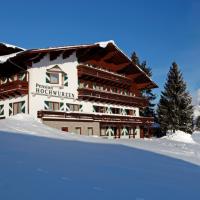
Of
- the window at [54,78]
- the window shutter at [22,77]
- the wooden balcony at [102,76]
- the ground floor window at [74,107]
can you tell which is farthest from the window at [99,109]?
the window shutter at [22,77]

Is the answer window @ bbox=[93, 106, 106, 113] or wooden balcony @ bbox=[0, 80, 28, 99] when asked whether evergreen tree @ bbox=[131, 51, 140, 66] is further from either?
wooden balcony @ bbox=[0, 80, 28, 99]

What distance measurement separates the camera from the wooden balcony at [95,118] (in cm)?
2791

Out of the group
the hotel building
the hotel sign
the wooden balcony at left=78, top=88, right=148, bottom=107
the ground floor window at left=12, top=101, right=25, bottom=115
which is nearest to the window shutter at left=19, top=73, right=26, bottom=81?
the hotel building

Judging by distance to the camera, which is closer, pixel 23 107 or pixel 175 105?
pixel 23 107

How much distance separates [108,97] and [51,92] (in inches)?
333

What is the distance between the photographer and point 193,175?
34.0ft

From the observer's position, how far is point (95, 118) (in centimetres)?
3294

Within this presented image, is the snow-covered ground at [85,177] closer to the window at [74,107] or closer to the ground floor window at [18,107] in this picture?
the ground floor window at [18,107]

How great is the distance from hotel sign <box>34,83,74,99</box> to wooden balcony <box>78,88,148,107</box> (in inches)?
53.3

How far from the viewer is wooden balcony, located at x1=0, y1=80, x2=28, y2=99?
27.8 meters

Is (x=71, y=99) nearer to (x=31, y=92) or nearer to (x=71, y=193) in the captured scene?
(x=31, y=92)

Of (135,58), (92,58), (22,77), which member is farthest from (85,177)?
(135,58)

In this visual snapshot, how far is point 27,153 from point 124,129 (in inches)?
1169

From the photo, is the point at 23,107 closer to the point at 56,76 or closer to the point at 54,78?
the point at 54,78
